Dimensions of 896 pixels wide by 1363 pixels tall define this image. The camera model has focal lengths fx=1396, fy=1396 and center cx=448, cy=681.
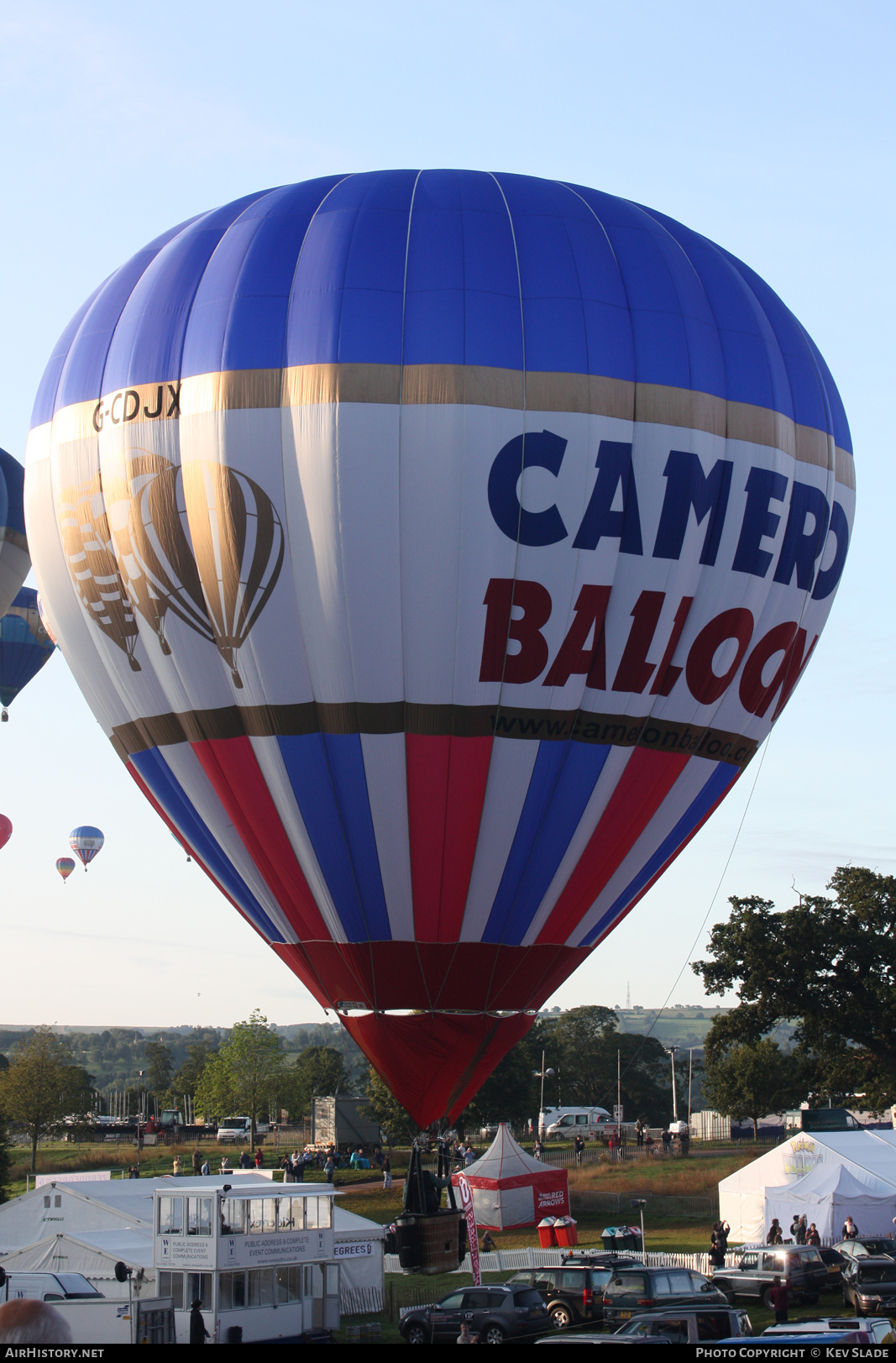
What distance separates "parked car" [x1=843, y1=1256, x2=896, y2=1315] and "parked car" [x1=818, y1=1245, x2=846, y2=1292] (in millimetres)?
249

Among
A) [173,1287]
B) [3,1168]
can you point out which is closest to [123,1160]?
[3,1168]

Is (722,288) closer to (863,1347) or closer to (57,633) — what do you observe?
(57,633)

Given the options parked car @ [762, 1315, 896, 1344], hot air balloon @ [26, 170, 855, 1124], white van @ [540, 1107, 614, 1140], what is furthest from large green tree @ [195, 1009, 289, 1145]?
parked car @ [762, 1315, 896, 1344]

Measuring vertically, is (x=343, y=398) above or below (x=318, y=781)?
above

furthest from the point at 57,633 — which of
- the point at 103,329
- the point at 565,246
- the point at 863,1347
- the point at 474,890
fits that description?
the point at 863,1347

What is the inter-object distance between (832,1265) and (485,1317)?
21.7ft

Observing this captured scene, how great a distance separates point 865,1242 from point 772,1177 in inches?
191

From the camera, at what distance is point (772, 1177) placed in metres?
26.8

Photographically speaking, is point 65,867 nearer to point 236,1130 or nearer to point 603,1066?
point 236,1130

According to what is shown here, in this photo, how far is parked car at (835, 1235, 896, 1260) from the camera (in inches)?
853

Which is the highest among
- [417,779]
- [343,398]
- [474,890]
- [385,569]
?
[343,398]

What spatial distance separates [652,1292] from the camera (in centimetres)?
1873

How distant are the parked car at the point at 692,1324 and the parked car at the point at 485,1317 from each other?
6.13 ft

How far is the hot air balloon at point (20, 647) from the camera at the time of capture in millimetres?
40438
